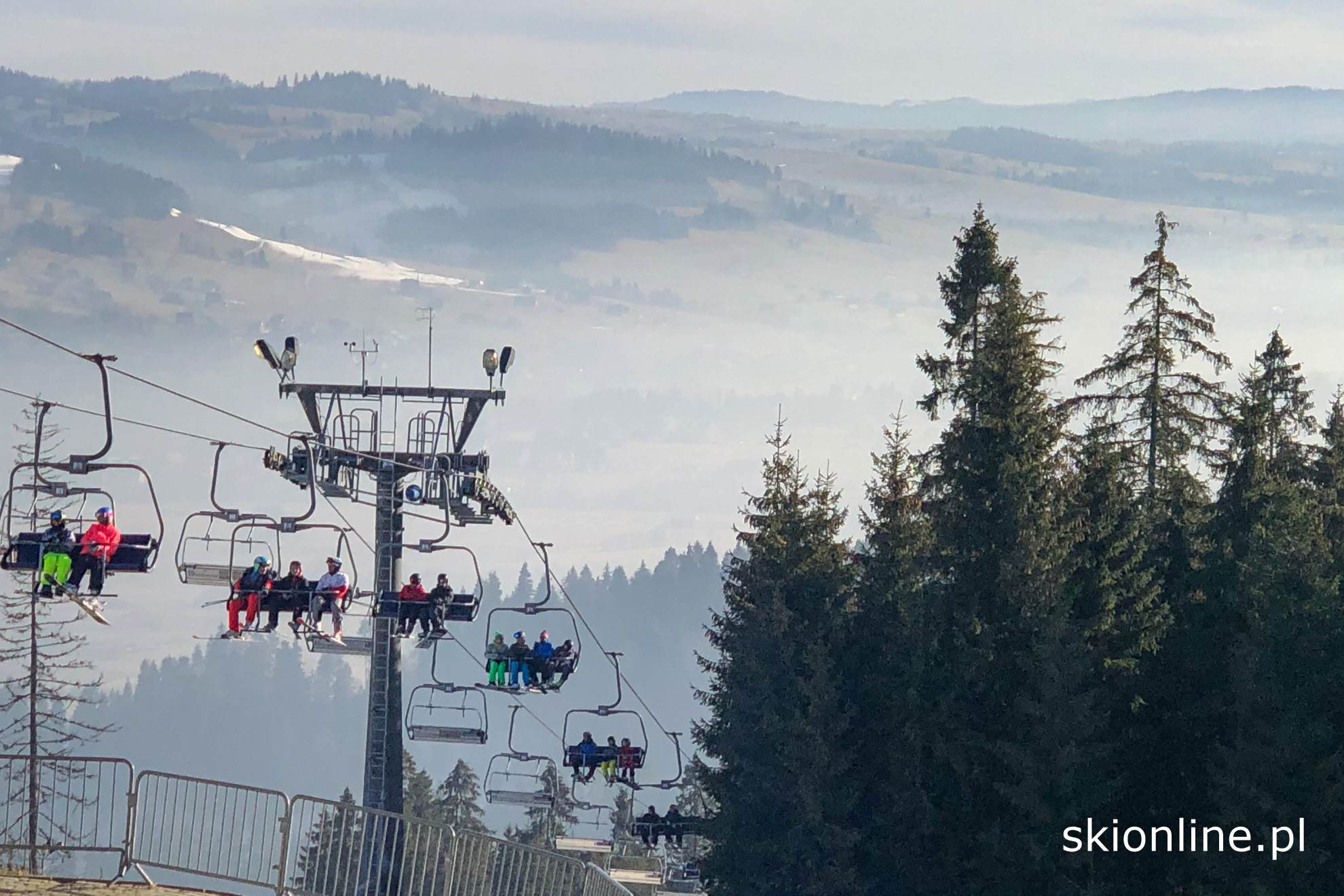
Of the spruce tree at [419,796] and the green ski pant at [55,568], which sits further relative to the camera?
the spruce tree at [419,796]

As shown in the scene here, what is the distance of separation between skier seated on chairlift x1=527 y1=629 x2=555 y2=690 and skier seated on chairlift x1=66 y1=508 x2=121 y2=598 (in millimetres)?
13512

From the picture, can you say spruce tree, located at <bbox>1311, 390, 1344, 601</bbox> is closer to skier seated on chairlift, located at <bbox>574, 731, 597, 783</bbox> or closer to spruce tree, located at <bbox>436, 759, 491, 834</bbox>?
skier seated on chairlift, located at <bbox>574, 731, 597, 783</bbox>

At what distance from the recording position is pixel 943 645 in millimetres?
37844

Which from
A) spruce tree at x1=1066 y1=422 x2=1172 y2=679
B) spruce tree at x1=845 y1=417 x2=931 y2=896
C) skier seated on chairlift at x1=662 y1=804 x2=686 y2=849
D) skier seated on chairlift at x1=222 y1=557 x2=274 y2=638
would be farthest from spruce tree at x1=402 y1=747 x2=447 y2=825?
skier seated on chairlift at x1=222 y1=557 x2=274 y2=638

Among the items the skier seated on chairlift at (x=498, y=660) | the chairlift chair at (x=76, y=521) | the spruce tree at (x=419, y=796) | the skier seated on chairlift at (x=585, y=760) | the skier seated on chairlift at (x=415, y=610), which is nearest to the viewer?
the chairlift chair at (x=76, y=521)

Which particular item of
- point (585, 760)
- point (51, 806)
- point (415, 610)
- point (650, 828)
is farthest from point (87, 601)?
point (51, 806)

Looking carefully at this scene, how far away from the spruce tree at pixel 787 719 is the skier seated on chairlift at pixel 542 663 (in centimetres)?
606

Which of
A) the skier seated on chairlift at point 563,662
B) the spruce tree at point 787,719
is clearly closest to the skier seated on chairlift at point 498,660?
the skier seated on chairlift at point 563,662

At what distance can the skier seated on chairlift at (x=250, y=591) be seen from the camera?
1246 inches

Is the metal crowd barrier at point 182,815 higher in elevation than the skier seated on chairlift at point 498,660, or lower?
lower

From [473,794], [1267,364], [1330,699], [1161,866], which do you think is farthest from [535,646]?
[473,794]

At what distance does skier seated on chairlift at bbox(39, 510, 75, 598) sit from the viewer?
87.2 ft

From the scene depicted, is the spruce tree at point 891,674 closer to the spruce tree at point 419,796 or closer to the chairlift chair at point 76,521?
the chairlift chair at point 76,521

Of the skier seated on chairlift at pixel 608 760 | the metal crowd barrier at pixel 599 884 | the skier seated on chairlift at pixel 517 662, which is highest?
the skier seated on chairlift at pixel 517 662
